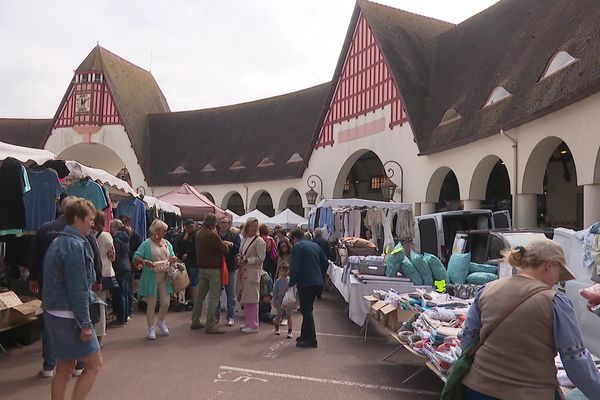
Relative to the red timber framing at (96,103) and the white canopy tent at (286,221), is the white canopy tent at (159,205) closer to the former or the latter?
the white canopy tent at (286,221)

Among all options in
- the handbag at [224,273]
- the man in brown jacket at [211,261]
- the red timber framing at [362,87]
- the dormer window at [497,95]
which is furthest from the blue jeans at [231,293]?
the red timber framing at [362,87]

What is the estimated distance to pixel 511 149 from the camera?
A: 14812 mm

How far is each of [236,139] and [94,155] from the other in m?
10.4

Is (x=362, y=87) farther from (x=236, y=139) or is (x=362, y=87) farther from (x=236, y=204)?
(x=236, y=204)

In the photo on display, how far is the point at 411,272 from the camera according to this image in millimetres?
8648

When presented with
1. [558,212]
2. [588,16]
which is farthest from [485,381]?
[558,212]

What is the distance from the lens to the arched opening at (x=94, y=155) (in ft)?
115

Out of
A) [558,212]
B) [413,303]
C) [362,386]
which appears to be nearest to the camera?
[362,386]

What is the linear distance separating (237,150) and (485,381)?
30.2 metres

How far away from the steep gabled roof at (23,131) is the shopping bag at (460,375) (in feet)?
127

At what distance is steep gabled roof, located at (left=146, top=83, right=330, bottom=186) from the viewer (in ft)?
97.5

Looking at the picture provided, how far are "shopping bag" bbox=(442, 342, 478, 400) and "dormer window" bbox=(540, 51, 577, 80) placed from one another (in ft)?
36.5

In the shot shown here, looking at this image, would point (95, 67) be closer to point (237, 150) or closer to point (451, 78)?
point (237, 150)

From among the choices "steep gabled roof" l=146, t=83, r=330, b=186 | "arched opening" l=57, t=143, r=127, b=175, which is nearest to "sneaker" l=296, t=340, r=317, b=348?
"steep gabled roof" l=146, t=83, r=330, b=186
